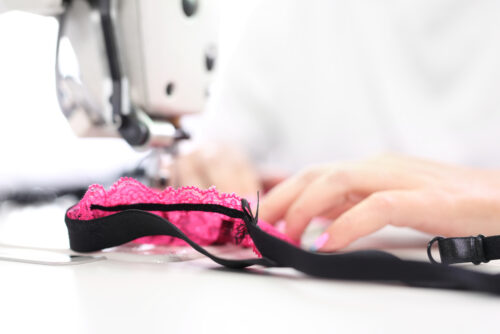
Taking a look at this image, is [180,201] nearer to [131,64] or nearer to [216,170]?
[131,64]

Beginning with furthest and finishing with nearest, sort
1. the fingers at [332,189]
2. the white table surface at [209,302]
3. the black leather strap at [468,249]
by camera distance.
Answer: the fingers at [332,189] < the black leather strap at [468,249] < the white table surface at [209,302]

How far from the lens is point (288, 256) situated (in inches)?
14.7

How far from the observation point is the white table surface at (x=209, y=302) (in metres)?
0.26

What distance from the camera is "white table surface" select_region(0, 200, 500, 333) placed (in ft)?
0.87

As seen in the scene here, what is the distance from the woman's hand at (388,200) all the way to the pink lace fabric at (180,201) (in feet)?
0.25

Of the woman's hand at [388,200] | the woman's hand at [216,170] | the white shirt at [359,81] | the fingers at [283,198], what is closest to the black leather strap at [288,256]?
the woman's hand at [388,200]

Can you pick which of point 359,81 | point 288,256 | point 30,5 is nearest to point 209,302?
point 288,256

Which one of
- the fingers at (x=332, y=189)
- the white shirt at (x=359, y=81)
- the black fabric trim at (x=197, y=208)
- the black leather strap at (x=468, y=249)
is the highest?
the white shirt at (x=359, y=81)

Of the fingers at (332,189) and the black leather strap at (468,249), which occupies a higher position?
the fingers at (332,189)

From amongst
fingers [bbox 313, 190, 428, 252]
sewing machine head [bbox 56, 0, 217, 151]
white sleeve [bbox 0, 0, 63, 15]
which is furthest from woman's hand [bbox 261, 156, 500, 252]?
white sleeve [bbox 0, 0, 63, 15]

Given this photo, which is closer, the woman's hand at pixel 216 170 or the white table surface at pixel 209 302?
the white table surface at pixel 209 302

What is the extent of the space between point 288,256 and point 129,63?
41 centimetres

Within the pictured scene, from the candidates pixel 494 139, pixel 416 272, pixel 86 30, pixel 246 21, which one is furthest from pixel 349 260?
pixel 246 21

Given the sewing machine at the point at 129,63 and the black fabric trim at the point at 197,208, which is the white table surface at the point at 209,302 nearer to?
the black fabric trim at the point at 197,208
